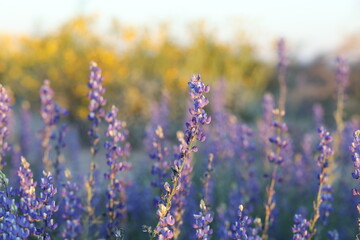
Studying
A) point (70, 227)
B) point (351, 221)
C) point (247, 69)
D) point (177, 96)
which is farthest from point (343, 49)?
point (70, 227)

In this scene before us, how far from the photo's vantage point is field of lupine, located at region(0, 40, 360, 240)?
212 cm

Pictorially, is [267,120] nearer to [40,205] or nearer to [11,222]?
[40,205]

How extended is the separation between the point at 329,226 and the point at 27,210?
2.97 m

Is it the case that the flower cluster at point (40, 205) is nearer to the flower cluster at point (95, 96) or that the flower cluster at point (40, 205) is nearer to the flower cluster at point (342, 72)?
the flower cluster at point (95, 96)

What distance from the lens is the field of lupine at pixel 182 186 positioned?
6.96 feet

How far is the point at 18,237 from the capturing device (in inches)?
74.3

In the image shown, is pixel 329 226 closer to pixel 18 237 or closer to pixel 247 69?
pixel 18 237

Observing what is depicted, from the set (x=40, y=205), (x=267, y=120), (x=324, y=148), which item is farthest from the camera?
(x=267, y=120)

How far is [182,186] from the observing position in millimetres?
2695

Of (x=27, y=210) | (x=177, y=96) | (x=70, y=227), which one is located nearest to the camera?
(x=27, y=210)

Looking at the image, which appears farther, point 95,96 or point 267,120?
point 267,120

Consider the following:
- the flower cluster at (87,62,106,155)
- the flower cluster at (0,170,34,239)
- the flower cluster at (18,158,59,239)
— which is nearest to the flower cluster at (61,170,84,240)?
the flower cluster at (87,62,106,155)

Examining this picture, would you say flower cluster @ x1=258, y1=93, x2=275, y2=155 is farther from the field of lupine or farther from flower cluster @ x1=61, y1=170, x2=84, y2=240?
flower cluster @ x1=61, y1=170, x2=84, y2=240

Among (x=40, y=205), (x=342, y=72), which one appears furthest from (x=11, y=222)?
(x=342, y=72)
